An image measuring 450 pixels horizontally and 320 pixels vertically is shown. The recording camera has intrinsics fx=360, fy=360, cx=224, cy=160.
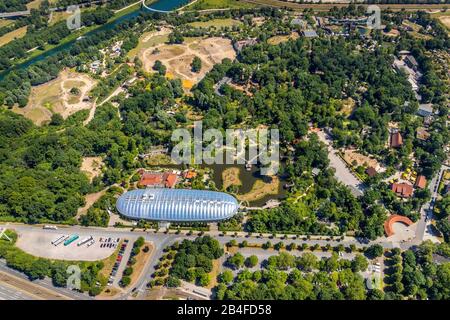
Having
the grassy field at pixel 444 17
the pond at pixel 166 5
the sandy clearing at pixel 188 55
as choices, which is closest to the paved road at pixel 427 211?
the sandy clearing at pixel 188 55

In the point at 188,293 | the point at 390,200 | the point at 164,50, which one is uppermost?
the point at 164,50

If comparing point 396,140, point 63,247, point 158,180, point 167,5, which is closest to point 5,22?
point 167,5

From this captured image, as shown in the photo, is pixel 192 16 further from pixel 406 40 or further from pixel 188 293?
pixel 188 293

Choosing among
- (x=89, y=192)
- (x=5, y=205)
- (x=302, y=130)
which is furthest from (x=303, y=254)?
(x=5, y=205)

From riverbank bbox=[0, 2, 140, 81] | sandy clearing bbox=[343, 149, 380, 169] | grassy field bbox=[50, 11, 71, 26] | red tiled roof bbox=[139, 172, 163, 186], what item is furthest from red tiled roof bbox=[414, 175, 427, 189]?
grassy field bbox=[50, 11, 71, 26]

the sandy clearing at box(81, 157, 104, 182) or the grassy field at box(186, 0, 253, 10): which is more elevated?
the grassy field at box(186, 0, 253, 10)

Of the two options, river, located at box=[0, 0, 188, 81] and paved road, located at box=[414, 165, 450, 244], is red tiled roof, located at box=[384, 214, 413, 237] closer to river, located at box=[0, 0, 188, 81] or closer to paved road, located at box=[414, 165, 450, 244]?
paved road, located at box=[414, 165, 450, 244]
